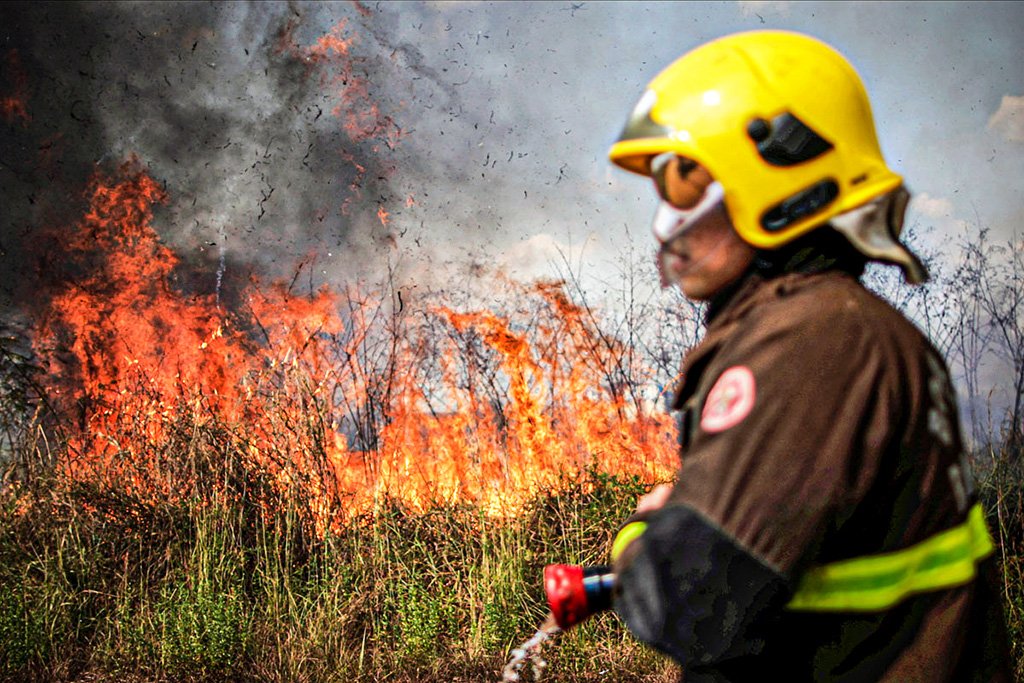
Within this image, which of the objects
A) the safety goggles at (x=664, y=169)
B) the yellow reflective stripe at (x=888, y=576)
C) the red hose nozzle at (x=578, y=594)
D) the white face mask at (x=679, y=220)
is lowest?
the yellow reflective stripe at (x=888, y=576)

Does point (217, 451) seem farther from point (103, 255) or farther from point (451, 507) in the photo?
point (103, 255)

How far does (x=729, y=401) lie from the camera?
3.58 feet

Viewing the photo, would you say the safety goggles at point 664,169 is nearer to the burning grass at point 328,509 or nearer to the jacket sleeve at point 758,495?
the jacket sleeve at point 758,495

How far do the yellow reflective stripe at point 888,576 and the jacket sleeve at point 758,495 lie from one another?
9cm

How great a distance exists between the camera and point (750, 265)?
1.33m

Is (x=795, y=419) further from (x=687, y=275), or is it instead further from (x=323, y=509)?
(x=323, y=509)

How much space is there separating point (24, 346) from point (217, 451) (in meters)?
5.13

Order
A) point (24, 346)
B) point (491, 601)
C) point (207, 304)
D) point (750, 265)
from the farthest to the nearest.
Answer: point (207, 304), point (24, 346), point (491, 601), point (750, 265)

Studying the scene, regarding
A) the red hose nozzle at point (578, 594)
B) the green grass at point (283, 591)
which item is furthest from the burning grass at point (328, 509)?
the red hose nozzle at point (578, 594)

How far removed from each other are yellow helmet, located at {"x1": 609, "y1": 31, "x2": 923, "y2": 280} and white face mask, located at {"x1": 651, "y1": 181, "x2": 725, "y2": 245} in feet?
0.07

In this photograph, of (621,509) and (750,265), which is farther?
(621,509)

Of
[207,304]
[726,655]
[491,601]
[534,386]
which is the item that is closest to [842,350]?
[726,655]

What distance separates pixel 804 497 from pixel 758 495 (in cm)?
5

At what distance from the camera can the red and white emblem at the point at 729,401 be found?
1.07m
